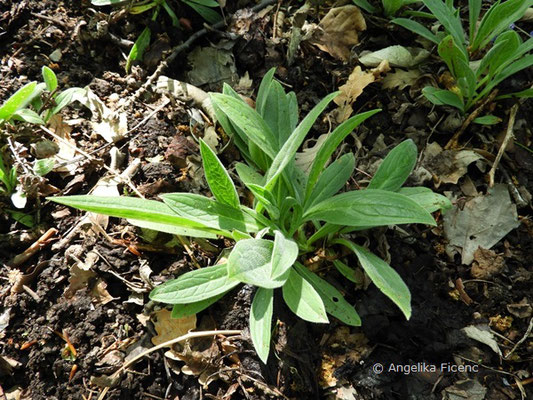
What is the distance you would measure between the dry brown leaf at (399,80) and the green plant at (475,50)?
14cm

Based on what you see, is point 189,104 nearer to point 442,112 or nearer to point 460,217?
point 442,112

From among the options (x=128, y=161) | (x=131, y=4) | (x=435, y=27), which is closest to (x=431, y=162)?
(x=435, y=27)

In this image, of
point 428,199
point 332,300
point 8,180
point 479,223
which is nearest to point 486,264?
point 479,223

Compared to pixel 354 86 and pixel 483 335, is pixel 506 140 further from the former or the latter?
pixel 483 335

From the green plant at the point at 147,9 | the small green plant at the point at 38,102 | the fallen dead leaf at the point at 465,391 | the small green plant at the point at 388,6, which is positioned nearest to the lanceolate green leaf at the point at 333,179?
the fallen dead leaf at the point at 465,391

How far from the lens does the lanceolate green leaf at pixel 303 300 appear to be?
1212mm

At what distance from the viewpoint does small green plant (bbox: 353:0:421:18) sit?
190 centimetres

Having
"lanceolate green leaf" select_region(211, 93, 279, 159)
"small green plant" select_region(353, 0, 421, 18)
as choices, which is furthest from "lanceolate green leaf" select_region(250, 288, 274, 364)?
"small green plant" select_region(353, 0, 421, 18)

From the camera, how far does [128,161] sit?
71.6 inches

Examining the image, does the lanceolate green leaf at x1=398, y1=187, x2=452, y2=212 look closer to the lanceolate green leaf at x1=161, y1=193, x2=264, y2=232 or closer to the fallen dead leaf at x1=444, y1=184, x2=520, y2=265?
the fallen dead leaf at x1=444, y1=184, x2=520, y2=265

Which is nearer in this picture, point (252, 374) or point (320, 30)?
point (252, 374)

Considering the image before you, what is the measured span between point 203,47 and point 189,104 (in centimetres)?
36

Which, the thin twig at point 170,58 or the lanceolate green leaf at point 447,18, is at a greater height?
the lanceolate green leaf at point 447,18

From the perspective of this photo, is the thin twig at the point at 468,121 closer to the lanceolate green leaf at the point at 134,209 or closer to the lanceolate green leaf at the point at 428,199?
the lanceolate green leaf at the point at 428,199
